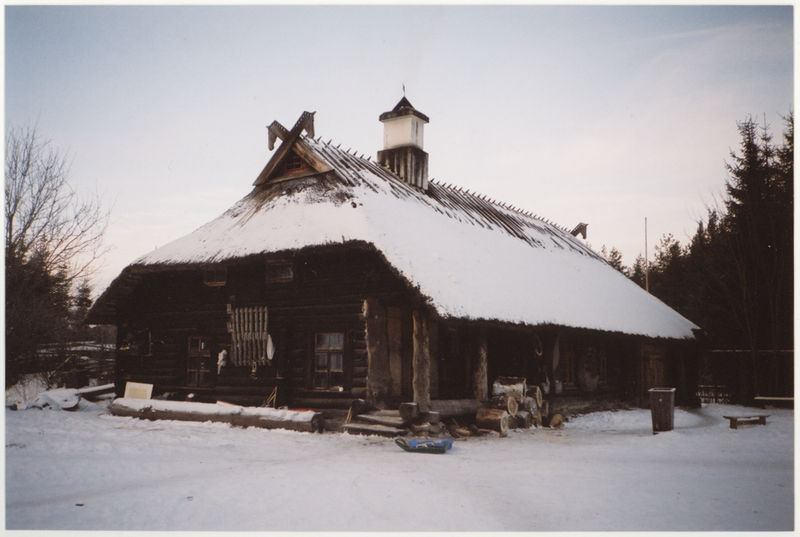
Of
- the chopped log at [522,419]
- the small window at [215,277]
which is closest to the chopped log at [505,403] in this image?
the chopped log at [522,419]

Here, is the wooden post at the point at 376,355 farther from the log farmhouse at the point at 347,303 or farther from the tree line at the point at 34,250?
the tree line at the point at 34,250

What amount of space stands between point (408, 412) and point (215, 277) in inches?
216

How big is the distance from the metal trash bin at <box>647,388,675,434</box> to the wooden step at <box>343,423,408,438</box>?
457cm

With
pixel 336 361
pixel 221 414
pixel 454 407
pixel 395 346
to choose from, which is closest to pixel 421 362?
pixel 395 346

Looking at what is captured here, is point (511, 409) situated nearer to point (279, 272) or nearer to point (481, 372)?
point (481, 372)

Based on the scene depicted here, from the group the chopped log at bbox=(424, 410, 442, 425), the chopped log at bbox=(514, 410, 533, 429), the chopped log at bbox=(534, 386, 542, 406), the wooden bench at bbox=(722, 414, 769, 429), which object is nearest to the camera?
the chopped log at bbox=(424, 410, 442, 425)

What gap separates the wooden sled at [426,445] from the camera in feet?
29.8

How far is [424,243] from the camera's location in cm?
1246

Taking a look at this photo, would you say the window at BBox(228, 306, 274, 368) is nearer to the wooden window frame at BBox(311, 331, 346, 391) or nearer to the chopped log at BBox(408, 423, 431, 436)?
the wooden window frame at BBox(311, 331, 346, 391)

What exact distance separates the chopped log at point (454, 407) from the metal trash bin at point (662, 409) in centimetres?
326

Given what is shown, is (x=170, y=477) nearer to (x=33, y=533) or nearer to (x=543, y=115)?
(x=33, y=533)

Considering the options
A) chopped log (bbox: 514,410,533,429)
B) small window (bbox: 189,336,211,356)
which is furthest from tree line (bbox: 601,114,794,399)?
small window (bbox: 189,336,211,356)

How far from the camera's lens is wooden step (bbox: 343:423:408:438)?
10.6 m

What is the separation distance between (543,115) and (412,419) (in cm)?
555
